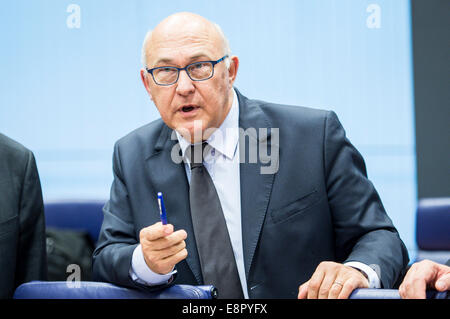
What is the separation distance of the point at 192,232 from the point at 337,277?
0.45m

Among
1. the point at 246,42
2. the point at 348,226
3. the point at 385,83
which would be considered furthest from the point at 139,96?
the point at 348,226

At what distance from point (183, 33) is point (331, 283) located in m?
0.74

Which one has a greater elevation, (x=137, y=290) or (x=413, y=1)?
(x=413, y=1)

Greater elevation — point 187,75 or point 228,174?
point 187,75

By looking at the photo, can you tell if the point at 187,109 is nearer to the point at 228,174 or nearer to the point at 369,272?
the point at 228,174

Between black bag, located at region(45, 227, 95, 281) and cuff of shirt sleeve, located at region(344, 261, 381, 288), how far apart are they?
1.12m

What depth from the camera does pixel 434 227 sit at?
1849 millimetres

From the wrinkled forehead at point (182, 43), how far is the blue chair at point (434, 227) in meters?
1.03

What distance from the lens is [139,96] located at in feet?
9.70

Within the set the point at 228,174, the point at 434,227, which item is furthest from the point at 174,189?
the point at 434,227

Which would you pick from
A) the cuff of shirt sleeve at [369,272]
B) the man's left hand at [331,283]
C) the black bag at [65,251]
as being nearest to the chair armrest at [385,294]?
the man's left hand at [331,283]

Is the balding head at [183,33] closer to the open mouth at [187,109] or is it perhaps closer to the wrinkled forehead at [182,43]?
the wrinkled forehead at [182,43]
